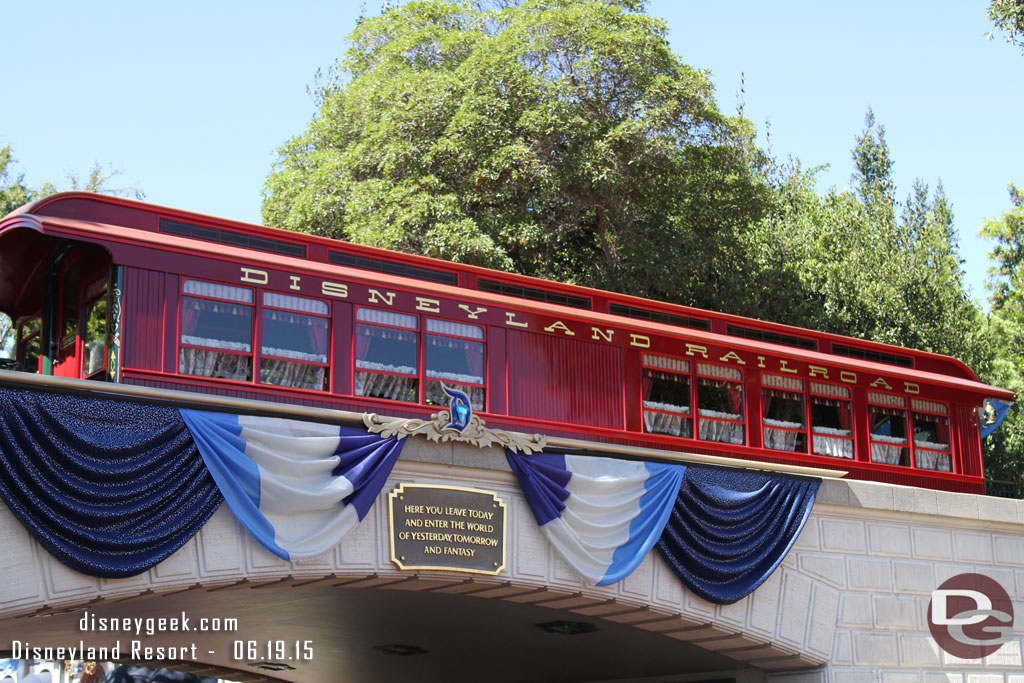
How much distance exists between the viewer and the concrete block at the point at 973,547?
19.4 meters

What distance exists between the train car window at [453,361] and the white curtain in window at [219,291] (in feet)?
8.79

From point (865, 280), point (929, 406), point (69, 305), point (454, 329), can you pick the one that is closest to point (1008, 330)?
point (865, 280)

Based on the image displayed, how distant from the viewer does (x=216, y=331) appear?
14.8 metres

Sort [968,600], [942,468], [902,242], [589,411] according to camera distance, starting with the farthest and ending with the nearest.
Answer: [902,242], [942,468], [968,600], [589,411]

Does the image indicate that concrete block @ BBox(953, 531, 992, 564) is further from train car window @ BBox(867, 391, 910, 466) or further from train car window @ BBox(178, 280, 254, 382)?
train car window @ BBox(178, 280, 254, 382)

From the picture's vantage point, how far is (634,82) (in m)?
29.0

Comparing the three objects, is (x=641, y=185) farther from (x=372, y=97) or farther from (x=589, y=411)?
(x=589, y=411)

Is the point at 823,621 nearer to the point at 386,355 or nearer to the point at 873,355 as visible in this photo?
the point at 873,355

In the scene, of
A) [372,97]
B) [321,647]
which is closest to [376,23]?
[372,97]

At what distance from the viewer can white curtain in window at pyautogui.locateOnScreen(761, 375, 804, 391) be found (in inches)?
788

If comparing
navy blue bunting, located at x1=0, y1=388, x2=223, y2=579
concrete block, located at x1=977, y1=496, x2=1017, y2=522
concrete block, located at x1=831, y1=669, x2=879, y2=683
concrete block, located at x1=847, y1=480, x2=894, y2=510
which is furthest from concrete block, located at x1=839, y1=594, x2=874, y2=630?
navy blue bunting, located at x1=0, y1=388, x2=223, y2=579

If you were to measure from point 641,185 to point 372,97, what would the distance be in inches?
291

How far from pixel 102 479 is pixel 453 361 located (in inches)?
229

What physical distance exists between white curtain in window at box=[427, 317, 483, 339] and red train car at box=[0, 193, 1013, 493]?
Result: 29mm
